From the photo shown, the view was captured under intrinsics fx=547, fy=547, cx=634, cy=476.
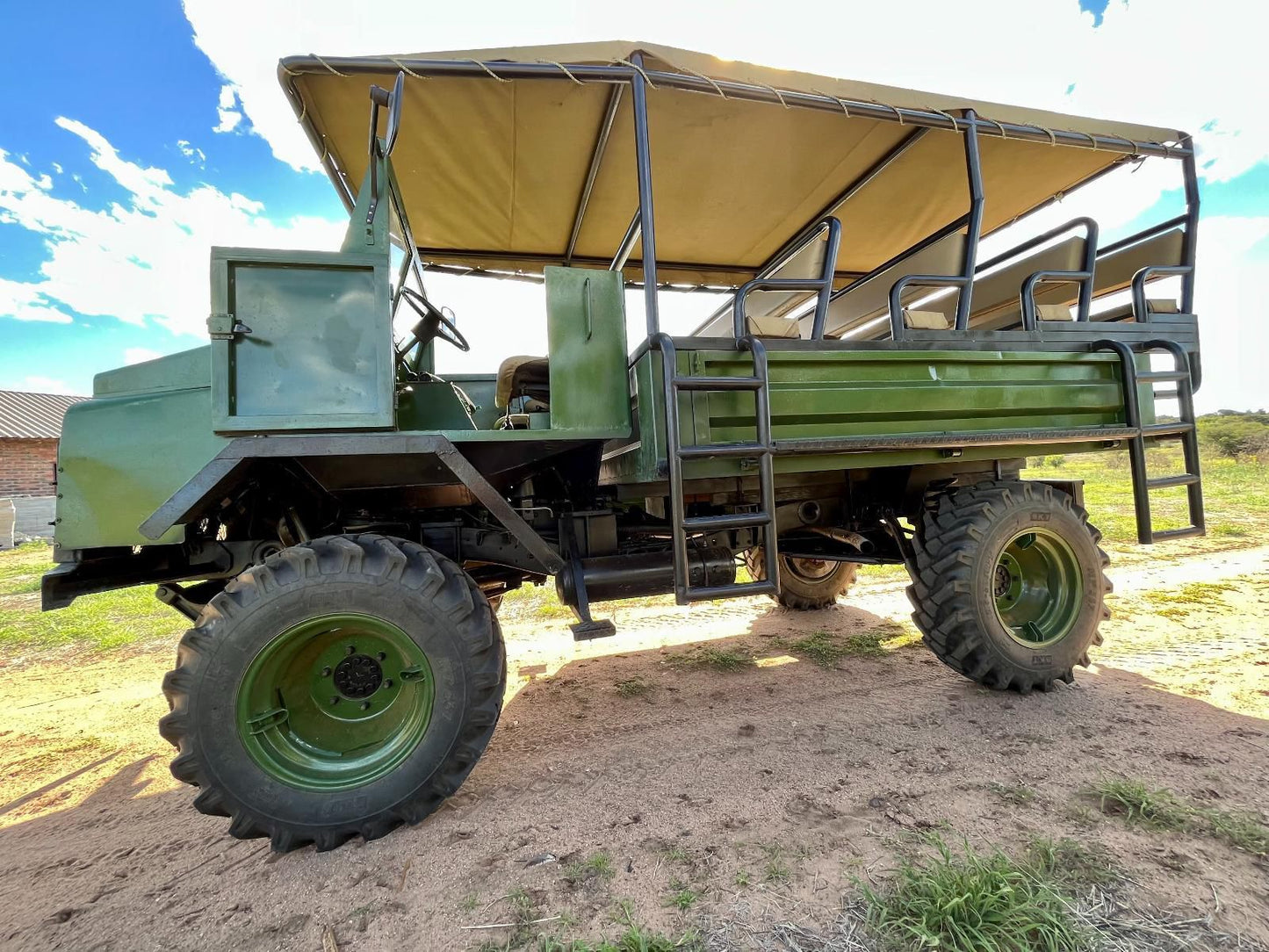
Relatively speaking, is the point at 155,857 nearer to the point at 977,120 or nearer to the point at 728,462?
the point at 728,462

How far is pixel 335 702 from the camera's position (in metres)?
2.37

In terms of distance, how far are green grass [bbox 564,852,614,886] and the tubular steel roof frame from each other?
2.12 m

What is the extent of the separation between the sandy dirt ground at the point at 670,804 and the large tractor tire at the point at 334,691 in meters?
0.18

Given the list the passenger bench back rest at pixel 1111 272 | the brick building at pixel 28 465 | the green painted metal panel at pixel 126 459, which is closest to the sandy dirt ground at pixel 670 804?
the green painted metal panel at pixel 126 459

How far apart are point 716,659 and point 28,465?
71.9 ft

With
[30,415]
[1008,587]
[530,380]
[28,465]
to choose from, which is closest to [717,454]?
[530,380]

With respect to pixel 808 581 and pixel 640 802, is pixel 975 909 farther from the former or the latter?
pixel 808 581

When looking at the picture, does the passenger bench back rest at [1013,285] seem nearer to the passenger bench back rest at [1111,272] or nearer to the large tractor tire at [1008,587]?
the passenger bench back rest at [1111,272]

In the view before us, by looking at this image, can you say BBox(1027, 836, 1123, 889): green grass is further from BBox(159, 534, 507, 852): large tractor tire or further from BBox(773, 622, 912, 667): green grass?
BBox(159, 534, 507, 852): large tractor tire

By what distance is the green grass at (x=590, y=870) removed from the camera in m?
1.79

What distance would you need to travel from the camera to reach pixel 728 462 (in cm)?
267

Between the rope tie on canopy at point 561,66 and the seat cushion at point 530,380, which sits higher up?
the rope tie on canopy at point 561,66

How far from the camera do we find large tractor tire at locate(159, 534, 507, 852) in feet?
6.61

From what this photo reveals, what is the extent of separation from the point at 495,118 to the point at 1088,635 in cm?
441
